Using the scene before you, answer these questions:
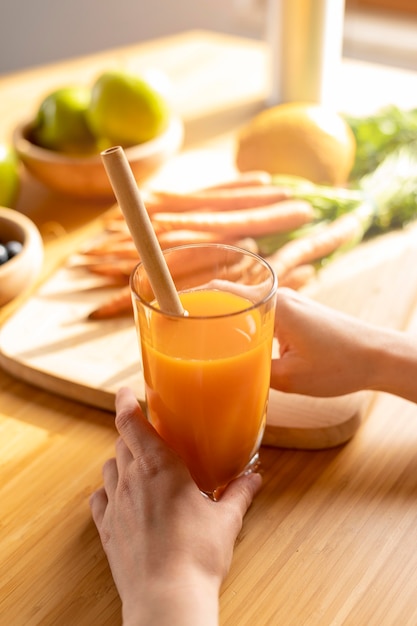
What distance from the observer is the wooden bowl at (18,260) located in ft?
3.89

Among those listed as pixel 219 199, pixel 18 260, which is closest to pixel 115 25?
pixel 219 199

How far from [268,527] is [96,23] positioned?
3.34 m

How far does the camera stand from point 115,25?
3.70 meters

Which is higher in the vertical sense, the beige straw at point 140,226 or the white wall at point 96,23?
the beige straw at point 140,226

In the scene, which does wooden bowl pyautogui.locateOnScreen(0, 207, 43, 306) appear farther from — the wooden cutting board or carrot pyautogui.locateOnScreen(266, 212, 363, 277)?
carrot pyautogui.locateOnScreen(266, 212, 363, 277)

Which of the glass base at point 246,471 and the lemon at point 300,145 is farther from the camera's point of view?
the lemon at point 300,145

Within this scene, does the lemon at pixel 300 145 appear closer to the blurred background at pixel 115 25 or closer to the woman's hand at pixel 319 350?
the woman's hand at pixel 319 350

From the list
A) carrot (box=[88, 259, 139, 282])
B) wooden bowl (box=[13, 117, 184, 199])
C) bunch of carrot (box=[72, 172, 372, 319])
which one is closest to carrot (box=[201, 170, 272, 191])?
bunch of carrot (box=[72, 172, 372, 319])

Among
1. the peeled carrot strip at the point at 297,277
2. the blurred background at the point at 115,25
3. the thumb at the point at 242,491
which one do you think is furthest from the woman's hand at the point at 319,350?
the blurred background at the point at 115,25

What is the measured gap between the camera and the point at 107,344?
115 centimetres

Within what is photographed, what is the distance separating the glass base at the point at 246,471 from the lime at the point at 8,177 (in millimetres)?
789

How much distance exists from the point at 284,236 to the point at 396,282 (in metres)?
0.21

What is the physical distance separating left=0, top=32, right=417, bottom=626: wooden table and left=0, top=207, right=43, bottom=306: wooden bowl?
0.06 metres

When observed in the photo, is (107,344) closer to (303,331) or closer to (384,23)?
(303,331)
